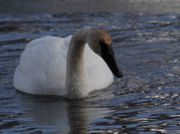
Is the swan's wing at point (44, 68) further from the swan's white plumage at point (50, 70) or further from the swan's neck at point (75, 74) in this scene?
the swan's neck at point (75, 74)

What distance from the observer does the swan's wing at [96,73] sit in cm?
1040

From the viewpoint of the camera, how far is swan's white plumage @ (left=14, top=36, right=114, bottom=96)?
33.4ft

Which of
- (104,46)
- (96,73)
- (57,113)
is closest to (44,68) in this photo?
(96,73)

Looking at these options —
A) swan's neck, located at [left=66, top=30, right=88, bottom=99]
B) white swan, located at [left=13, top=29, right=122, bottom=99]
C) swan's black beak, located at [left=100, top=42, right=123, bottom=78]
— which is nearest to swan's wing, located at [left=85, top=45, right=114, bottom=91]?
white swan, located at [left=13, top=29, right=122, bottom=99]

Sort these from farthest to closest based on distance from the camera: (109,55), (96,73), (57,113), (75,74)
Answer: (96,73)
(75,74)
(57,113)
(109,55)

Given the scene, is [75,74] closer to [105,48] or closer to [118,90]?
[118,90]

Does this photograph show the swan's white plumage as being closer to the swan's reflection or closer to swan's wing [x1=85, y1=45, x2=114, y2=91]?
swan's wing [x1=85, y1=45, x2=114, y2=91]

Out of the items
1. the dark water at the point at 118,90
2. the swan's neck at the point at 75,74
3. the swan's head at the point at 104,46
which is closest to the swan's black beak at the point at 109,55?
the swan's head at the point at 104,46

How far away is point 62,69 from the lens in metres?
10.3

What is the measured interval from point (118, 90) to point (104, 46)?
4.14ft

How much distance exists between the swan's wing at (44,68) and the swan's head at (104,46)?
1.13 meters

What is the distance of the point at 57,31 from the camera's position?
1390 cm

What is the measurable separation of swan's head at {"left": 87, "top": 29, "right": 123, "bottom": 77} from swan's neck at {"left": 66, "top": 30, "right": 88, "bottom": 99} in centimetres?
68

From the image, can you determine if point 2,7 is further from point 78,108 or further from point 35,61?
point 78,108
